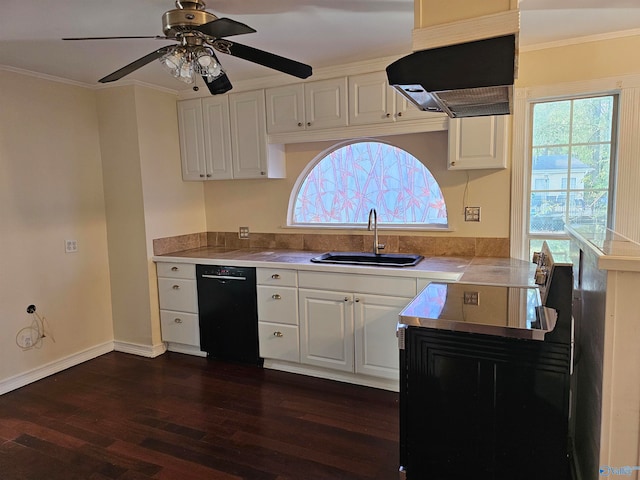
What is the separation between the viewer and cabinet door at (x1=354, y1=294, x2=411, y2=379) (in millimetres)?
2896

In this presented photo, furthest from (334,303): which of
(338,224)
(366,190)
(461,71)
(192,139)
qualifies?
(192,139)

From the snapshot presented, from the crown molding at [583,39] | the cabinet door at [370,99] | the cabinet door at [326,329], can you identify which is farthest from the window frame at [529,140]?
the cabinet door at [326,329]

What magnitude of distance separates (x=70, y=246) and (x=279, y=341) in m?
1.91

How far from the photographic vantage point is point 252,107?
361 cm

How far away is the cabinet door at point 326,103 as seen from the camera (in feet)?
10.7

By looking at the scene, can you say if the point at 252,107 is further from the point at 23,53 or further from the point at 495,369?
the point at 495,369

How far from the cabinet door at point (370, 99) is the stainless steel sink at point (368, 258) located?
40.8 inches

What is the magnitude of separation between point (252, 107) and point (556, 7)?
2.27 meters

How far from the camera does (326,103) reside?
3.32 m

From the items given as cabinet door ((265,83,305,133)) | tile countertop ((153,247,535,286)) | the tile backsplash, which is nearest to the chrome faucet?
the tile backsplash

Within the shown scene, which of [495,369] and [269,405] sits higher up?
[495,369]

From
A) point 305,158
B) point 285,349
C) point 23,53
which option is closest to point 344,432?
point 285,349

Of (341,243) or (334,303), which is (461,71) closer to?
(334,303)

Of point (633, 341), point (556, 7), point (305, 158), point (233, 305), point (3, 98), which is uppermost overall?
point (556, 7)
